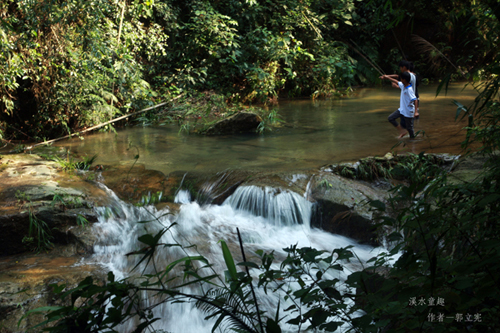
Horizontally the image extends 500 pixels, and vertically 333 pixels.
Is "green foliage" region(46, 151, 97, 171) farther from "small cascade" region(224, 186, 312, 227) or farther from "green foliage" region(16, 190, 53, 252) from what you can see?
"small cascade" region(224, 186, 312, 227)

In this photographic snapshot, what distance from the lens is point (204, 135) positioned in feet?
31.6

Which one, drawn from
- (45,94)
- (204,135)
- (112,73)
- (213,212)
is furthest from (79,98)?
(213,212)

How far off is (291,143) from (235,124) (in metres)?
1.88

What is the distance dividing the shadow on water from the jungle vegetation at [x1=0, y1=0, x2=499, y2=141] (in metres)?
1.20

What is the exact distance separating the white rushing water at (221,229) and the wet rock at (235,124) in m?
3.78

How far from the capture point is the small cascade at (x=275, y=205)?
5508 millimetres

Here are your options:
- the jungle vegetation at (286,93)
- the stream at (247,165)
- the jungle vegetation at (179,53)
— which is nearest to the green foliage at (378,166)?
the stream at (247,165)

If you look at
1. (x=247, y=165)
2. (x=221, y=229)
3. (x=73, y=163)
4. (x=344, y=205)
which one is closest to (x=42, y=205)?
(x=73, y=163)

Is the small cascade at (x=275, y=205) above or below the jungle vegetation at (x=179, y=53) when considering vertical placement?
below

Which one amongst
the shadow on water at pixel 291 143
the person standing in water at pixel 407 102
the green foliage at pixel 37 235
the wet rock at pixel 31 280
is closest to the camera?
the wet rock at pixel 31 280

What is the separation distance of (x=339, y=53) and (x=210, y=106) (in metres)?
6.98

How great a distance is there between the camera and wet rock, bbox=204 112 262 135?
9.63 meters

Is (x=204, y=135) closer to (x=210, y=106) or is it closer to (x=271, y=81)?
(x=210, y=106)

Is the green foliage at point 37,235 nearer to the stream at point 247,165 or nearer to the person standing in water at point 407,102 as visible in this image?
the stream at point 247,165
